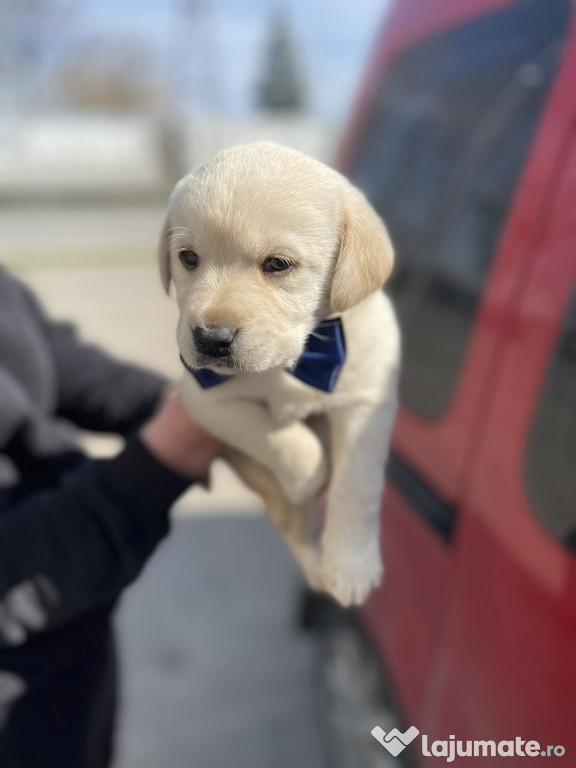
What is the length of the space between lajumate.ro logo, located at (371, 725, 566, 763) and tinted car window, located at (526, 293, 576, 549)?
32 centimetres

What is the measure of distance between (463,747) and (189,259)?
1.03m

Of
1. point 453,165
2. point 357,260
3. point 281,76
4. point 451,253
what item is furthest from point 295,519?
point 281,76

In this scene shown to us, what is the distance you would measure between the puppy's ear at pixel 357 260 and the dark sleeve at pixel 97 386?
37.9 inches

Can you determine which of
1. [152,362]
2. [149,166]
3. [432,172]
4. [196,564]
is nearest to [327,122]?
[149,166]

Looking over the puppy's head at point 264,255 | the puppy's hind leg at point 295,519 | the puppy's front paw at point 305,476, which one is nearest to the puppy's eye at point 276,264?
the puppy's head at point 264,255

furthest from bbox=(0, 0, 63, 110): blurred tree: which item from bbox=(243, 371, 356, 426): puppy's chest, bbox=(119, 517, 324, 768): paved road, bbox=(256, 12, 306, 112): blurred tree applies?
bbox=(243, 371, 356, 426): puppy's chest

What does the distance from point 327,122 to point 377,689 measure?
706 inches

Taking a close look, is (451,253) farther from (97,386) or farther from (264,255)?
(264,255)

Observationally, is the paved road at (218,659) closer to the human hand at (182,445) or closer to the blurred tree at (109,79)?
the human hand at (182,445)

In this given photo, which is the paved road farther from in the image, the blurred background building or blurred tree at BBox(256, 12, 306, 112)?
blurred tree at BBox(256, 12, 306, 112)

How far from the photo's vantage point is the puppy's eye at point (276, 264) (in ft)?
3.26

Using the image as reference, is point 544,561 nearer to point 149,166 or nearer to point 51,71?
point 149,166

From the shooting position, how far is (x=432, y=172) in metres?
2.20

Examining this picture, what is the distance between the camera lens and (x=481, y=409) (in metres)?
1.60
